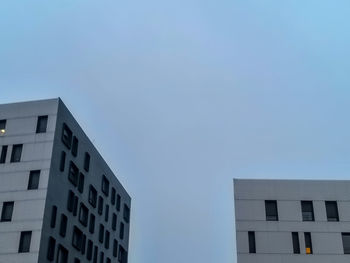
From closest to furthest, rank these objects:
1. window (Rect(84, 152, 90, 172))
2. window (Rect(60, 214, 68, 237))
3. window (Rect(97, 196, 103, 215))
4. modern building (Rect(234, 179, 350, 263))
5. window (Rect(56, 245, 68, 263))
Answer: modern building (Rect(234, 179, 350, 263)) → window (Rect(56, 245, 68, 263)) → window (Rect(60, 214, 68, 237)) → window (Rect(84, 152, 90, 172)) → window (Rect(97, 196, 103, 215))

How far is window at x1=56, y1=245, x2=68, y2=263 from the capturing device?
5715cm

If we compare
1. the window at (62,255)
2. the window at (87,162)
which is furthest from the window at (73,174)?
the window at (62,255)

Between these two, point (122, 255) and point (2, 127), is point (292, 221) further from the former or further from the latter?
point (2, 127)

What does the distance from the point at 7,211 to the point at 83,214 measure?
10.9 m

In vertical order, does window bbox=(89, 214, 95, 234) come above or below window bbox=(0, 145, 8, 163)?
below

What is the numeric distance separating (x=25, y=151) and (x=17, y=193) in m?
4.47

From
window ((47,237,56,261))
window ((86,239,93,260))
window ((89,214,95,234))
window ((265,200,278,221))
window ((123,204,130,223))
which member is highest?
window ((123,204,130,223))

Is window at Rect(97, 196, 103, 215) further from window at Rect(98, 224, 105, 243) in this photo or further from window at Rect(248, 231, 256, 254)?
window at Rect(248, 231, 256, 254)

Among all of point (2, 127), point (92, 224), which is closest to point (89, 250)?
point (92, 224)

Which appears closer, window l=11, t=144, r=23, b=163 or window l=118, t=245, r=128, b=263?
window l=11, t=144, r=23, b=163

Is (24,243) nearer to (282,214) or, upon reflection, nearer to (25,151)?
(25,151)

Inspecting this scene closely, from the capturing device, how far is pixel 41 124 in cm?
5953

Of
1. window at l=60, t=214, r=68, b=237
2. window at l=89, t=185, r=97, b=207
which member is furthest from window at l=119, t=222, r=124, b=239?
window at l=60, t=214, r=68, b=237

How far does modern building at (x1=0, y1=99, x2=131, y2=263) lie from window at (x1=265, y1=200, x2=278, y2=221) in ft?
64.9
